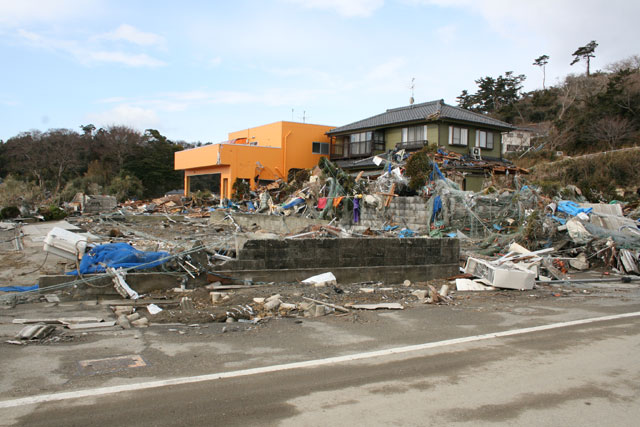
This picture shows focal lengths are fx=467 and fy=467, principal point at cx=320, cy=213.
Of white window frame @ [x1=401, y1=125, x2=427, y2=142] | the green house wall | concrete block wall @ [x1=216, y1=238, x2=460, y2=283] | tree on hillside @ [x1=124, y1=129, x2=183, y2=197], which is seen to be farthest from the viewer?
tree on hillside @ [x1=124, y1=129, x2=183, y2=197]

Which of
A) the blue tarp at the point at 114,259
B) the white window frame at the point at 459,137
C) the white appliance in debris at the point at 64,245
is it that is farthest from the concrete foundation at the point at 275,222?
the white window frame at the point at 459,137

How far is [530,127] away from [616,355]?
47.8 m

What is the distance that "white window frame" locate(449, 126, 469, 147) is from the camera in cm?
3234

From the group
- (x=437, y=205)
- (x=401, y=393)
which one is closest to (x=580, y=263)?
(x=437, y=205)

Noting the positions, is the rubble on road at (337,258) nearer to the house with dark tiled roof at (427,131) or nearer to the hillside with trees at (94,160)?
the house with dark tiled roof at (427,131)

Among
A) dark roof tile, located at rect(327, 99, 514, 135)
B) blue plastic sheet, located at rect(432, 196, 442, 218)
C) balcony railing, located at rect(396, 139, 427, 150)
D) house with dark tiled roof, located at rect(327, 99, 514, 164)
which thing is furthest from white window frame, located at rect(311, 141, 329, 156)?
blue plastic sheet, located at rect(432, 196, 442, 218)

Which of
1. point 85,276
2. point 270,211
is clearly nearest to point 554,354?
point 85,276

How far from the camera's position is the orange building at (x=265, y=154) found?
36.8 meters

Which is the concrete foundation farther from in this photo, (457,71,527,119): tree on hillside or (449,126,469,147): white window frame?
(457,71,527,119): tree on hillside

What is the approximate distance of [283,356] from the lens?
589 cm

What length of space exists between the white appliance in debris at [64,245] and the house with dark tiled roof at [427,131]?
998 inches

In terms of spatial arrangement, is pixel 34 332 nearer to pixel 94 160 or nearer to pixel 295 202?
pixel 295 202

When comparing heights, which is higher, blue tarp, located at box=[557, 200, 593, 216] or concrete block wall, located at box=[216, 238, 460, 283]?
blue tarp, located at box=[557, 200, 593, 216]

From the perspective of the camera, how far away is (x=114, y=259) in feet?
30.4
